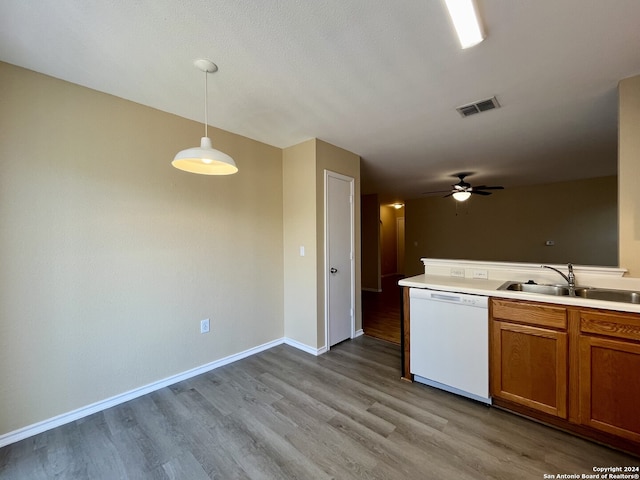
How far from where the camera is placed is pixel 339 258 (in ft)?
11.1

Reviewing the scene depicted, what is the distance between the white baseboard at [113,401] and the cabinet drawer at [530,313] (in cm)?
194

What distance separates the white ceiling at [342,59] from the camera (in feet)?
4.63

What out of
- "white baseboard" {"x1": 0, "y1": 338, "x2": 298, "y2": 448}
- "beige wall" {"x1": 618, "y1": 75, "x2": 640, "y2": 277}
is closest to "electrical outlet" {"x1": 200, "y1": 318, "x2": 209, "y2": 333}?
"white baseboard" {"x1": 0, "y1": 338, "x2": 298, "y2": 448}

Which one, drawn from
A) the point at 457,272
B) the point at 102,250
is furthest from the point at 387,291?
the point at 102,250

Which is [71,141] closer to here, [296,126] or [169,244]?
A: [169,244]

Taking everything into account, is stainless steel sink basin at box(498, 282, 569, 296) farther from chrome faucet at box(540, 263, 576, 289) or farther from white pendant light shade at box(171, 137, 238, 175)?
white pendant light shade at box(171, 137, 238, 175)

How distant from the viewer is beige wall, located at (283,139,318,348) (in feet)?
10.2

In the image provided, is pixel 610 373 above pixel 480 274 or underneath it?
underneath

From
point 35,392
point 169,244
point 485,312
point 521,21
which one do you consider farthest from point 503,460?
point 35,392

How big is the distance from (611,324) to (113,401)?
11.9 feet

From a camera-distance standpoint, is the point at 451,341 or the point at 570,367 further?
the point at 451,341

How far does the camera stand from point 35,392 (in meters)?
1.85

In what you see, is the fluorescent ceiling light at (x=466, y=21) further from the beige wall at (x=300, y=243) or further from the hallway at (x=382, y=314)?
the hallway at (x=382, y=314)

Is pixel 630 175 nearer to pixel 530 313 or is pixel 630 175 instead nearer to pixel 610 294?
pixel 610 294
